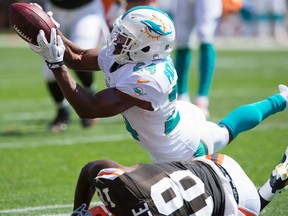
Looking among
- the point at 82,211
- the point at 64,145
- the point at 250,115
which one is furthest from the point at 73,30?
the point at 82,211

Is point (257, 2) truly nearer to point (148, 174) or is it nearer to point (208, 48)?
point (208, 48)

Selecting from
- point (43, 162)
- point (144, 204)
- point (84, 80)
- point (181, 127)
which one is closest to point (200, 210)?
point (144, 204)

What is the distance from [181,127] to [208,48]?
3358mm

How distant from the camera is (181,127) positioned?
397 centimetres

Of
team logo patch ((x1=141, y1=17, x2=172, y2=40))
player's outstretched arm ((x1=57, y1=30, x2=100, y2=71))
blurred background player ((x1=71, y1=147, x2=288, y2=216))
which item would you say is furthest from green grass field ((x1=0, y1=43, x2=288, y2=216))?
team logo patch ((x1=141, y1=17, x2=172, y2=40))

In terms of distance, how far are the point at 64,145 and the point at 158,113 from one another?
103 inches

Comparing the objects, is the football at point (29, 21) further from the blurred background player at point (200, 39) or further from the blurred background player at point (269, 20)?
the blurred background player at point (269, 20)

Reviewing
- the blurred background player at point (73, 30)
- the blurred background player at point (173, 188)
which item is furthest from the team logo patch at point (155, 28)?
the blurred background player at point (73, 30)

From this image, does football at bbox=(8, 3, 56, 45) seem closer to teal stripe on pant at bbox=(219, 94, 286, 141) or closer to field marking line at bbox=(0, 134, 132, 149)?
teal stripe on pant at bbox=(219, 94, 286, 141)

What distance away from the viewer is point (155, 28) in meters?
3.78

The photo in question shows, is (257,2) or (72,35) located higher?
(72,35)

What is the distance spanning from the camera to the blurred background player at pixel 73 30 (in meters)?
6.99

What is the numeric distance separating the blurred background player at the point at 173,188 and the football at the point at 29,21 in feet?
2.55

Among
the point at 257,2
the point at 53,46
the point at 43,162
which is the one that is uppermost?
the point at 53,46
